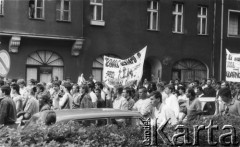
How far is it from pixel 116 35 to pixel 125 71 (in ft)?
35.5

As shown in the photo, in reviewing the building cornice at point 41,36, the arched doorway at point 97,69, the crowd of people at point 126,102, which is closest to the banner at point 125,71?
the crowd of people at point 126,102

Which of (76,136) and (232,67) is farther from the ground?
(232,67)

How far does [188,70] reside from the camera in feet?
110

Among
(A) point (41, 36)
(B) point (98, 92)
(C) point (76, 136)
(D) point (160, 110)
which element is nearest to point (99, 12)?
(A) point (41, 36)

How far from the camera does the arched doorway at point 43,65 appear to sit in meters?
28.0

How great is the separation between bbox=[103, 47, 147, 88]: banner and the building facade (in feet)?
26.1

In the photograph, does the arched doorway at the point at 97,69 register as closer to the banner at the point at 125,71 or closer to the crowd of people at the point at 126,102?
the banner at the point at 125,71

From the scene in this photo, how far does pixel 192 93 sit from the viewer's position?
12891mm

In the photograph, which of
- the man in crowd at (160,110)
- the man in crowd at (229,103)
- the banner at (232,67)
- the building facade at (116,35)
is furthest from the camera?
the building facade at (116,35)

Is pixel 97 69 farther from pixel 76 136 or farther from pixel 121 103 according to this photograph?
pixel 76 136

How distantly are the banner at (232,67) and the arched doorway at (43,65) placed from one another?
1164 centimetres

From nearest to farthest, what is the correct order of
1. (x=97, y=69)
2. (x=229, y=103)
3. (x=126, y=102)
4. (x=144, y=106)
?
(x=229, y=103) < (x=144, y=106) < (x=126, y=102) < (x=97, y=69)

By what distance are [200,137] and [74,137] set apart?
2007mm

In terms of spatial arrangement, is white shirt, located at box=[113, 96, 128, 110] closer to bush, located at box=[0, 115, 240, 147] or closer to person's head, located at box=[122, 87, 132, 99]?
person's head, located at box=[122, 87, 132, 99]
